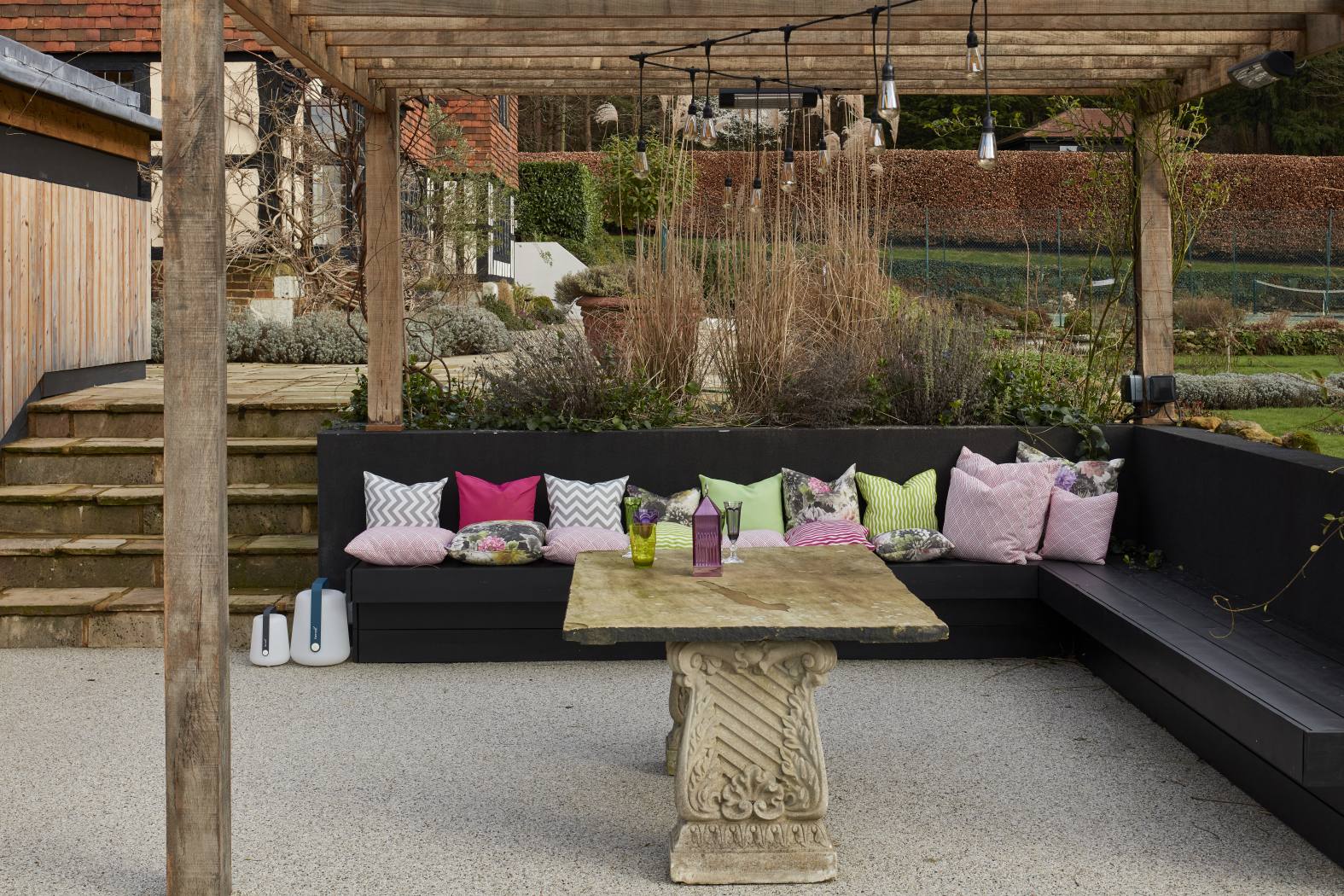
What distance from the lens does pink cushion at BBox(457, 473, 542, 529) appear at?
18.1 ft

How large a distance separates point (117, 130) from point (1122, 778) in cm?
696

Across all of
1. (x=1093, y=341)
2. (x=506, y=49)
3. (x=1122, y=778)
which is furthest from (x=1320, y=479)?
(x=506, y=49)

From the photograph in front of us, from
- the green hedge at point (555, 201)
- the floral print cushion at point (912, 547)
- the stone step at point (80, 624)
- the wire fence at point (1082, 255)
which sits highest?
the green hedge at point (555, 201)

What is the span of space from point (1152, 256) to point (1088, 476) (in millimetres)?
1227

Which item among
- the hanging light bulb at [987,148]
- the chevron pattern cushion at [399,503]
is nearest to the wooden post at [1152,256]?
the hanging light bulb at [987,148]

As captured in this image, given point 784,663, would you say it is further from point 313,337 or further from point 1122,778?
point 313,337

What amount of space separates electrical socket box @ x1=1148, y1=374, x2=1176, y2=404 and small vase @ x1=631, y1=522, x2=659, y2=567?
3.09 m

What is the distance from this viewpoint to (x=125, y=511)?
6242mm

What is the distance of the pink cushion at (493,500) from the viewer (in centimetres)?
552

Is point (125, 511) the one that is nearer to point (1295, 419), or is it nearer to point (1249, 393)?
point (1295, 419)

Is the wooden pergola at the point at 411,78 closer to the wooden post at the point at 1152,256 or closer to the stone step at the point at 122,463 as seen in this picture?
the wooden post at the point at 1152,256

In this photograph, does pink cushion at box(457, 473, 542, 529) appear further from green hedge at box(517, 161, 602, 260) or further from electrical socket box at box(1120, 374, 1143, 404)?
green hedge at box(517, 161, 602, 260)

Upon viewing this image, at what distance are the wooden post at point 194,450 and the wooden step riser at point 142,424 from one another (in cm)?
362

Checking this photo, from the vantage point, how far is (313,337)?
9758 mm
